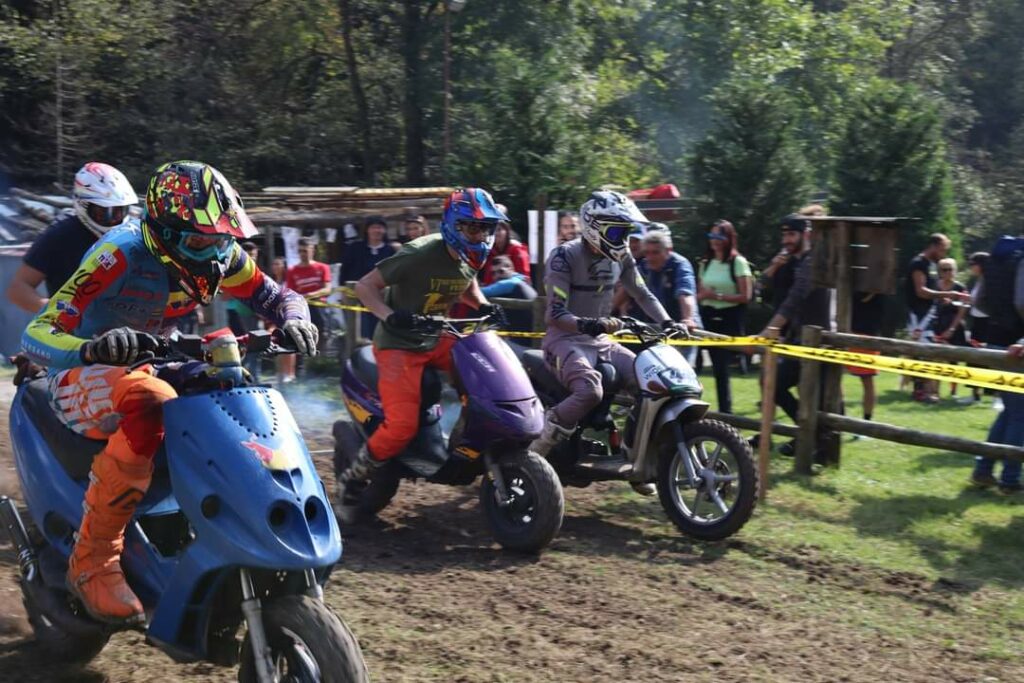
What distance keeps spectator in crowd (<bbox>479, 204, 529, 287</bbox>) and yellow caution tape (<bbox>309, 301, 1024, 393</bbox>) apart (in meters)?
2.95

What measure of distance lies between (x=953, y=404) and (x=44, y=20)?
2010cm

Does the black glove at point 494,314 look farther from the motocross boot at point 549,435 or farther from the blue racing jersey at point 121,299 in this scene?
the blue racing jersey at point 121,299

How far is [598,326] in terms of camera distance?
7.02 metres

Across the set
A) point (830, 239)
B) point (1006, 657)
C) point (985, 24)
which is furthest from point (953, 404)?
point (985, 24)

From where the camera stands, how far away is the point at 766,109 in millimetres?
16812

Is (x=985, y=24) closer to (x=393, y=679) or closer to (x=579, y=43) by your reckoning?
(x=579, y=43)

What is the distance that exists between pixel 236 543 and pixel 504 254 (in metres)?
8.49

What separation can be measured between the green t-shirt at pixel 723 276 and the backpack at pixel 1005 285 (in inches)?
104

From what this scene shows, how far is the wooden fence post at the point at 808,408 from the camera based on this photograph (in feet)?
28.6

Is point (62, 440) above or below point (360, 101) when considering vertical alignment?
below

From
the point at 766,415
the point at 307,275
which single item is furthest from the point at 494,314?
the point at 307,275

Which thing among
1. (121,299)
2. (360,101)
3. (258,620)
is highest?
(360,101)

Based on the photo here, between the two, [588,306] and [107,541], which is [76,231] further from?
[588,306]

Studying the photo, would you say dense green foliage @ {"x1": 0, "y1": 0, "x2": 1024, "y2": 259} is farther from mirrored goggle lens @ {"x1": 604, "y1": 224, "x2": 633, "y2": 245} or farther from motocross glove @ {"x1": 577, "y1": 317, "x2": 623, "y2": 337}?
motocross glove @ {"x1": 577, "y1": 317, "x2": 623, "y2": 337}
